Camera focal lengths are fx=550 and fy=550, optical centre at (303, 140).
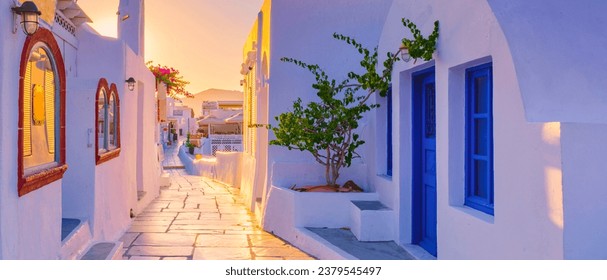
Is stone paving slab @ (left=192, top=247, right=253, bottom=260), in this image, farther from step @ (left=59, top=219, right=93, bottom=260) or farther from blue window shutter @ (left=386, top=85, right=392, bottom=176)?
blue window shutter @ (left=386, top=85, right=392, bottom=176)

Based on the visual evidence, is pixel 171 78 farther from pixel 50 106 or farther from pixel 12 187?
pixel 12 187

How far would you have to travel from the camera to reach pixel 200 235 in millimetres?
8523

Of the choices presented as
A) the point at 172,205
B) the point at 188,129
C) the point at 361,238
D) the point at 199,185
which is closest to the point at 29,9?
the point at 361,238

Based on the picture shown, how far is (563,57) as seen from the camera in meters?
4.03

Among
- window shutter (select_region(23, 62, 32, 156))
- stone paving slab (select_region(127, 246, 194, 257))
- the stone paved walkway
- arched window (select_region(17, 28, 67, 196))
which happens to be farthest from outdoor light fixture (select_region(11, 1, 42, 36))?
stone paving slab (select_region(127, 246, 194, 257))

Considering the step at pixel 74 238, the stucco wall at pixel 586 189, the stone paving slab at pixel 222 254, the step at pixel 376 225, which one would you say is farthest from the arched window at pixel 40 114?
the stucco wall at pixel 586 189

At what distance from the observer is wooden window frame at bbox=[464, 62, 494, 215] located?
4.74 meters

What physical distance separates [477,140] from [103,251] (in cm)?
402

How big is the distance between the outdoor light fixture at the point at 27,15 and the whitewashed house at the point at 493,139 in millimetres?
3452

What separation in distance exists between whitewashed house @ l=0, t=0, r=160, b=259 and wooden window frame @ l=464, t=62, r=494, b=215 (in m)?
3.75

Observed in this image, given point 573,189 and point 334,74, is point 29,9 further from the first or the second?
point 334,74

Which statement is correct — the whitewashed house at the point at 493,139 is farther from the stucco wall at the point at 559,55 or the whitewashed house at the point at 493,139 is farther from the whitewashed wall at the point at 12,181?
the whitewashed wall at the point at 12,181

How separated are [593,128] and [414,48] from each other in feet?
8.19

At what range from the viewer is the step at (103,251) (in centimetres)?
559
